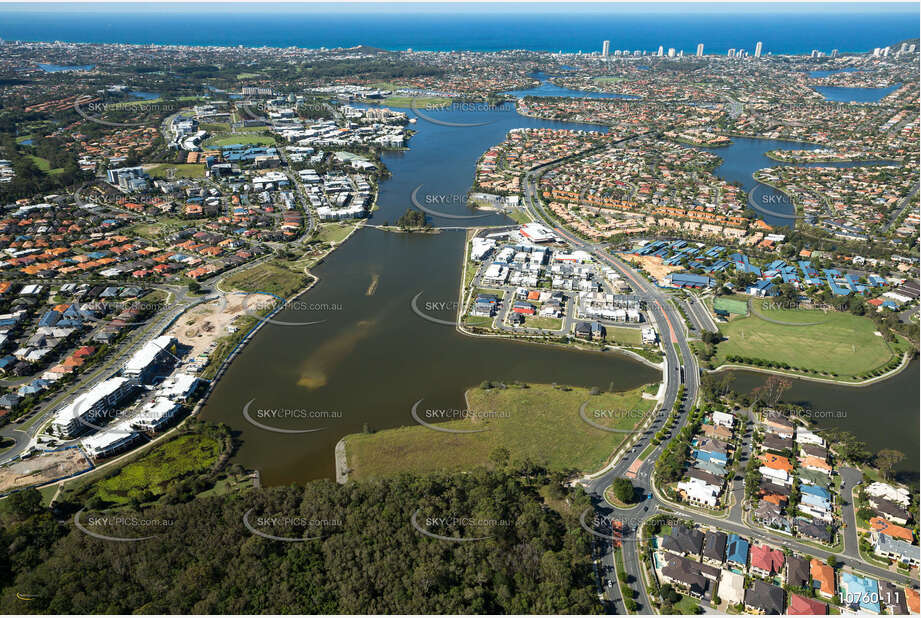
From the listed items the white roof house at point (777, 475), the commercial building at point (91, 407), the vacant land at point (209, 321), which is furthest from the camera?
the vacant land at point (209, 321)

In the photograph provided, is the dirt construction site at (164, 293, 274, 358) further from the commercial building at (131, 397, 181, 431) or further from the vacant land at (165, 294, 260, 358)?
the commercial building at (131, 397, 181, 431)

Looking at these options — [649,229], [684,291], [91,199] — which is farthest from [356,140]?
[684,291]

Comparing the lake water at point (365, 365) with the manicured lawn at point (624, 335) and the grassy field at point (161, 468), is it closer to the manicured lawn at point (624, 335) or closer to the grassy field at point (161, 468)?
the manicured lawn at point (624, 335)

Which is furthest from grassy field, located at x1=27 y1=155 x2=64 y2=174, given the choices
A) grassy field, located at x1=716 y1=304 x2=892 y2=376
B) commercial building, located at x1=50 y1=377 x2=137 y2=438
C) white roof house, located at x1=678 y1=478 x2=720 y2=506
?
grassy field, located at x1=716 y1=304 x2=892 y2=376

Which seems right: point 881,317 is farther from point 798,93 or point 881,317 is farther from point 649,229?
point 798,93

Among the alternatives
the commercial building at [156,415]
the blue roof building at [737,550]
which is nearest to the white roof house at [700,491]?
the blue roof building at [737,550]

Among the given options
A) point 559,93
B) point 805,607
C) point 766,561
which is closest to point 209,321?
point 766,561
